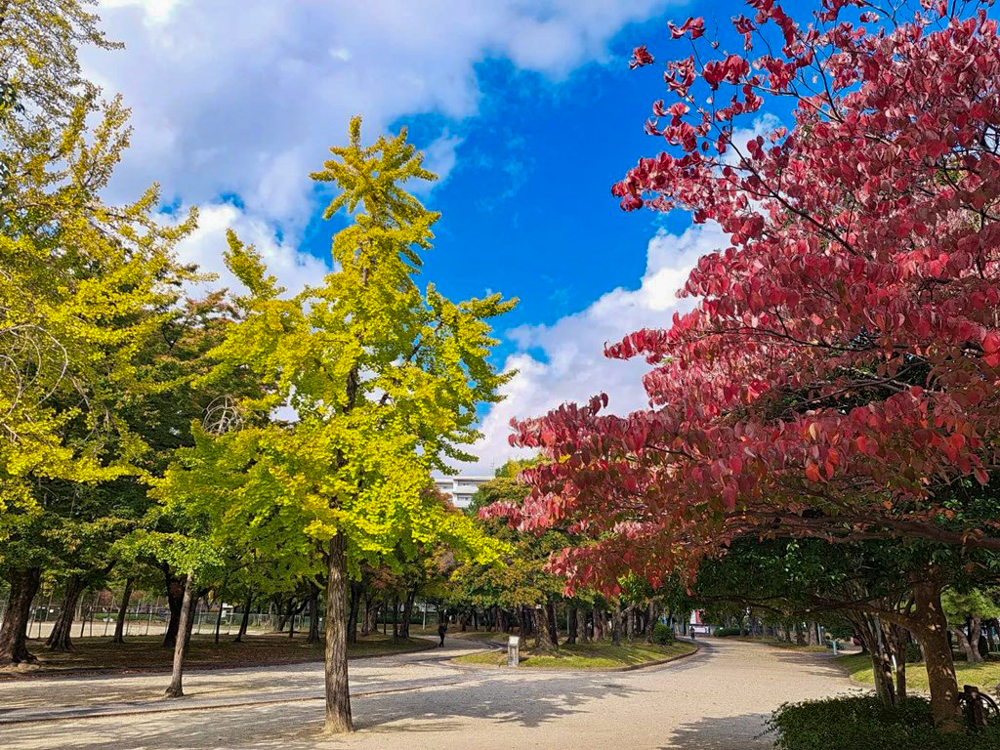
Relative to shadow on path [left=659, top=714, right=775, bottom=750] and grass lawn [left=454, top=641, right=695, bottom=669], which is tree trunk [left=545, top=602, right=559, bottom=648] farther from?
shadow on path [left=659, top=714, right=775, bottom=750]

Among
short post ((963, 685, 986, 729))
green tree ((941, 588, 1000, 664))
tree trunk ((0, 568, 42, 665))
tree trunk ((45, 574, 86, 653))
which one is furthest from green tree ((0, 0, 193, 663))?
green tree ((941, 588, 1000, 664))

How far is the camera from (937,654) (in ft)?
30.9

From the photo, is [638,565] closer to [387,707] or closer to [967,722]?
[967,722]

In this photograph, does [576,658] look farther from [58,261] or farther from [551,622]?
[58,261]

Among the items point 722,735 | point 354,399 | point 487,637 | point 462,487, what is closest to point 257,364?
point 354,399

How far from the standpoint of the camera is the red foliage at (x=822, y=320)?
11.8 ft

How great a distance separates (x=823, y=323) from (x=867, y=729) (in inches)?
317

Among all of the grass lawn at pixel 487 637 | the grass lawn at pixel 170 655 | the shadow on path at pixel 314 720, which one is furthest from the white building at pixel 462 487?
the shadow on path at pixel 314 720

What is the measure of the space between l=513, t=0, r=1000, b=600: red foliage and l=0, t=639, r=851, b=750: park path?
7.93m

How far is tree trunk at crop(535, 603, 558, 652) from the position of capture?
34312 millimetres

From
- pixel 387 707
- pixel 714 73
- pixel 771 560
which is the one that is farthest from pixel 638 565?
pixel 387 707

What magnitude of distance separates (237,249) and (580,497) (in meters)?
10.2

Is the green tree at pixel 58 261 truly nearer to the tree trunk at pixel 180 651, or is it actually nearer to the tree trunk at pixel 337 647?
the tree trunk at pixel 337 647

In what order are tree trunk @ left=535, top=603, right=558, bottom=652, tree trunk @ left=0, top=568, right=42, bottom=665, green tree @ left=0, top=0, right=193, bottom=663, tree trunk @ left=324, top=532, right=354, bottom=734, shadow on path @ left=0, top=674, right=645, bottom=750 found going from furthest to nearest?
tree trunk @ left=535, top=603, right=558, bottom=652
tree trunk @ left=0, top=568, right=42, bottom=665
tree trunk @ left=324, top=532, right=354, bottom=734
shadow on path @ left=0, top=674, right=645, bottom=750
green tree @ left=0, top=0, right=193, bottom=663
